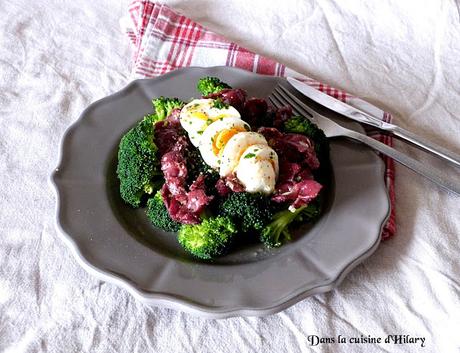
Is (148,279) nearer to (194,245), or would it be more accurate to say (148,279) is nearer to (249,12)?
(194,245)

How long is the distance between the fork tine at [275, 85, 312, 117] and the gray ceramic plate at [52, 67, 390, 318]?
204 mm

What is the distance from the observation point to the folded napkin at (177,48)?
2479 millimetres

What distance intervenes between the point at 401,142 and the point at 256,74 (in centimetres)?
68

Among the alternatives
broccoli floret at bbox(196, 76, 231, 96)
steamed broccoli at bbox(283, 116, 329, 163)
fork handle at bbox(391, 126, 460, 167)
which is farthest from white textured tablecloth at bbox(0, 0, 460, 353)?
broccoli floret at bbox(196, 76, 231, 96)

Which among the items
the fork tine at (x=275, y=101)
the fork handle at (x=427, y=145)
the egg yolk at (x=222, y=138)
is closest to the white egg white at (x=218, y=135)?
the egg yolk at (x=222, y=138)

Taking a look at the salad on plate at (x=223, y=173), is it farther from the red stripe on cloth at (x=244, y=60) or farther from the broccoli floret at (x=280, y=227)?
the red stripe on cloth at (x=244, y=60)

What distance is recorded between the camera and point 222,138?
1.78 m

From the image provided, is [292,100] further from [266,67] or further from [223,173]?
[223,173]

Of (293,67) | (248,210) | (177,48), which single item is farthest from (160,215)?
(293,67)

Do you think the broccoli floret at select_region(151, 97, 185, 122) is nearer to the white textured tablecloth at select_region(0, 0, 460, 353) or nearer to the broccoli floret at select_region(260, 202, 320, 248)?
the white textured tablecloth at select_region(0, 0, 460, 353)

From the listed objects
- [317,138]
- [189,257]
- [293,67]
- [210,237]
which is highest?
[317,138]

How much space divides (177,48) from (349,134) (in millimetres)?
1010

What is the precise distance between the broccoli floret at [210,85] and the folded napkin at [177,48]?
0.41 m

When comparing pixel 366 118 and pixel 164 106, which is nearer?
pixel 164 106
